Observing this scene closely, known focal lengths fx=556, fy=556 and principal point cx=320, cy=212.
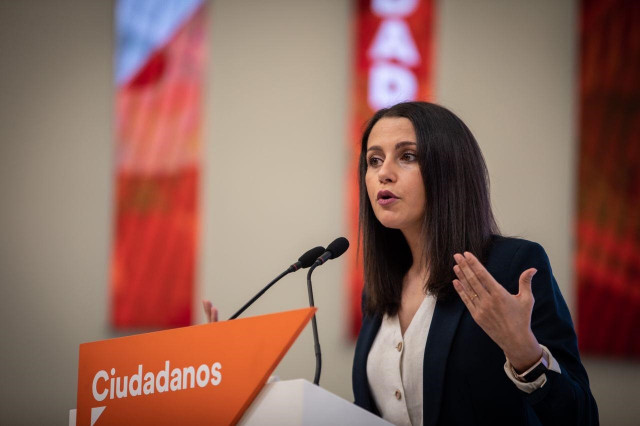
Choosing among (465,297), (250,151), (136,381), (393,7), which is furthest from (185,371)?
(393,7)

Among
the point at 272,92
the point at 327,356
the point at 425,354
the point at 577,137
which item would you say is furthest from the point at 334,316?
the point at 425,354

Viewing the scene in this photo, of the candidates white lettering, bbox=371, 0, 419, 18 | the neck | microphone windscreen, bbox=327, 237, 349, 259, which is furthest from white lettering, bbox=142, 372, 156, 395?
white lettering, bbox=371, 0, 419, 18

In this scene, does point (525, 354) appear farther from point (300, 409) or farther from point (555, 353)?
point (300, 409)

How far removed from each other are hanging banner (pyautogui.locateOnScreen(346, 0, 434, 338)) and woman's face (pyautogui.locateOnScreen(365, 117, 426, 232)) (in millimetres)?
1818

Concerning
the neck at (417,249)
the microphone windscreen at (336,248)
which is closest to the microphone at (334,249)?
the microphone windscreen at (336,248)

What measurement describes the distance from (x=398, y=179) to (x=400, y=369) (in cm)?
55

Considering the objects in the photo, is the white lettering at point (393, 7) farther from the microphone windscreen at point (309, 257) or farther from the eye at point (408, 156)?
the microphone windscreen at point (309, 257)

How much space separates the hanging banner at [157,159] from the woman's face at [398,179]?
90.5 inches

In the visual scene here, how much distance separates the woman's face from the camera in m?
1.63

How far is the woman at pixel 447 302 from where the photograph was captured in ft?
4.03

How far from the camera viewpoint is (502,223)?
3.42 m

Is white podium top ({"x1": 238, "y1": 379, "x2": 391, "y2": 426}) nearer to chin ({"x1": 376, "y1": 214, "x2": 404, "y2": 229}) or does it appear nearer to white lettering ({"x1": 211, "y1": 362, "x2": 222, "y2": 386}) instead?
white lettering ({"x1": 211, "y1": 362, "x2": 222, "y2": 386})

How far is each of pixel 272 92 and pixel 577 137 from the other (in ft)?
6.42

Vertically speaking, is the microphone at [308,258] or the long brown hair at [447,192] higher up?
the long brown hair at [447,192]
